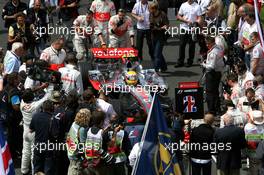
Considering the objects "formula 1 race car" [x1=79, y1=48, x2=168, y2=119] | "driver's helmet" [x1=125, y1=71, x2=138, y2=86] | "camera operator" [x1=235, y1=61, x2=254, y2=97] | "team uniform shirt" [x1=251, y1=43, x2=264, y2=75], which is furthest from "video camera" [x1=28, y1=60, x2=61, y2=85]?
"team uniform shirt" [x1=251, y1=43, x2=264, y2=75]

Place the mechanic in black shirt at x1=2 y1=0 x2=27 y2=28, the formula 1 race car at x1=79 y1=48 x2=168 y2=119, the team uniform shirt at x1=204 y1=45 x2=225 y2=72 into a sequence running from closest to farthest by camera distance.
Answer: the formula 1 race car at x1=79 y1=48 x2=168 y2=119 < the team uniform shirt at x1=204 y1=45 x2=225 y2=72 < the mechanic in black shirt at x1=2 y1=0 x2=27 y2=28

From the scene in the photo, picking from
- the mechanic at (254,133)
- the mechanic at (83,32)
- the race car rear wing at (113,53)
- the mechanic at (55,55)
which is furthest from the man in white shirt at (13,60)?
the mechanic at (254,133)

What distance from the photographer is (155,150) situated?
1063 centimetres

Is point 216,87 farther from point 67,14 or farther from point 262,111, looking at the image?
point 67,14

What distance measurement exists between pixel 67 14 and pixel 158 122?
1146 centimetres

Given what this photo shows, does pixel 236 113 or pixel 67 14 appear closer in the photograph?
pixel 236 113

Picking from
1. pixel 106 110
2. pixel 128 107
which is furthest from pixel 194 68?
pixel 106 110

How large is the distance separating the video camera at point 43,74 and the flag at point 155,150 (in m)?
5.14

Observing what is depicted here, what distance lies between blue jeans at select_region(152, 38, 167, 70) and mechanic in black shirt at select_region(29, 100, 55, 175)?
6.33 metres

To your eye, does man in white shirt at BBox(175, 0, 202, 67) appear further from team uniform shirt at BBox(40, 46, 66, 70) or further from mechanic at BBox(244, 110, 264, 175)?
mechanic at BBox(244, 110, 264, 175)

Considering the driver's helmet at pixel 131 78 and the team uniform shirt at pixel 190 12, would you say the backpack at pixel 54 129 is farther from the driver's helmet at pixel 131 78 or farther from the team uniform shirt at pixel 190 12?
the team uniform shirt at pixel 190 12

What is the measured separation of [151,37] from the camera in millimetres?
20031

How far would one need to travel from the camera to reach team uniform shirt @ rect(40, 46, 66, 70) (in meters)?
17.2

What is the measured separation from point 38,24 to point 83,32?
51.1 inches
